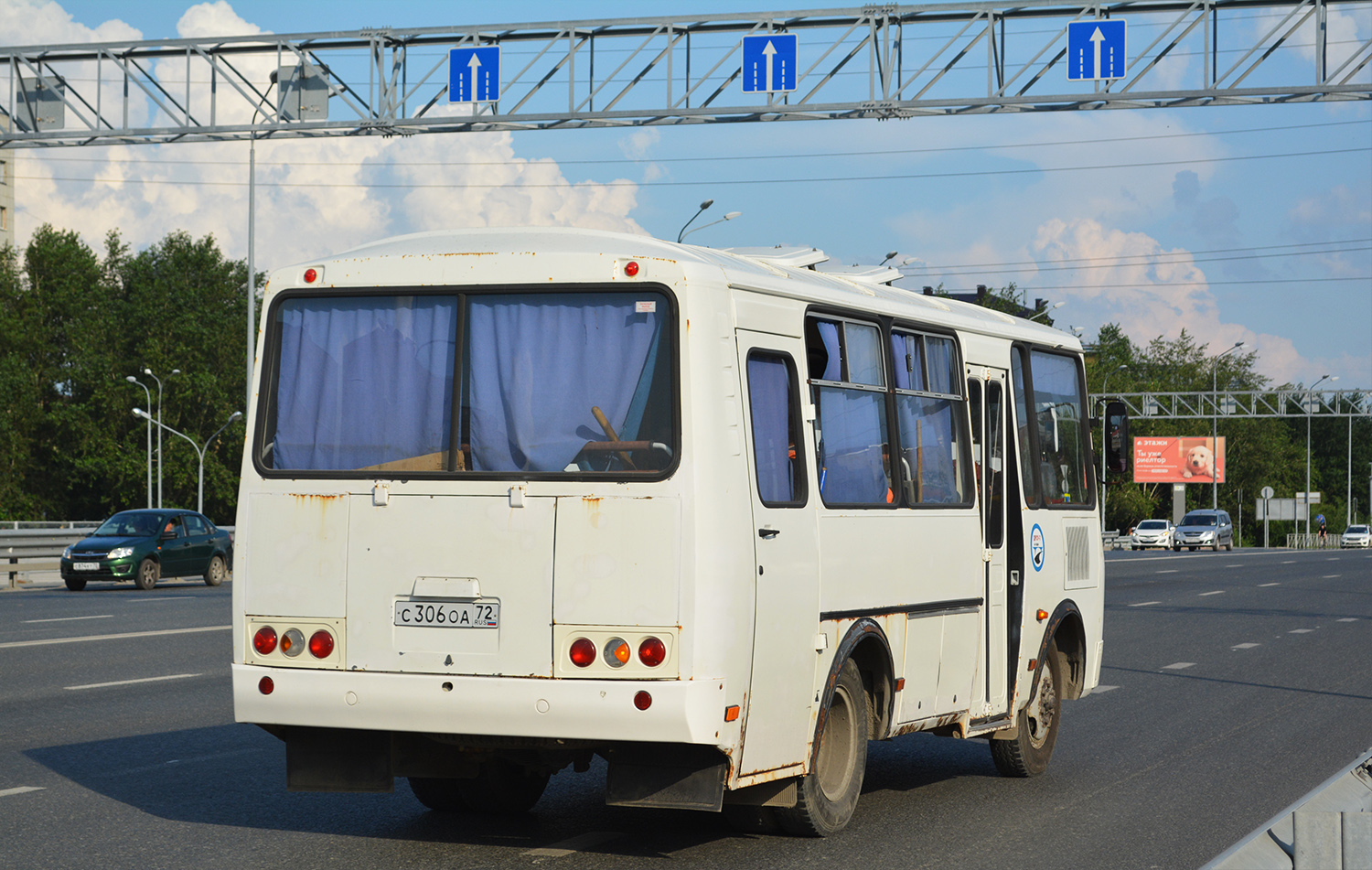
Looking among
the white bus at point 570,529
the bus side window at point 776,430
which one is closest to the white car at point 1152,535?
the white bus at point 570,529

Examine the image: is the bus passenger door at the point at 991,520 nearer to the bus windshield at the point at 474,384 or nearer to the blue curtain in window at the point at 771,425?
the blue curtain in window at the point at 771,425

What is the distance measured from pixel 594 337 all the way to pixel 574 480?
0.63 metres

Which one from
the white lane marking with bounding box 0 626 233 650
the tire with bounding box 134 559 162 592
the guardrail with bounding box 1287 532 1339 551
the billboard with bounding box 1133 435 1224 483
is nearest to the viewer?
the white lane marking with bounding box 0 626 233 650

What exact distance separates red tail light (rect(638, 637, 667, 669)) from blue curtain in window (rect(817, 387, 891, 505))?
4.67 feet

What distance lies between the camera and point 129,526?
108 feet

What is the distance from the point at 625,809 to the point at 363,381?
2751 millimetres

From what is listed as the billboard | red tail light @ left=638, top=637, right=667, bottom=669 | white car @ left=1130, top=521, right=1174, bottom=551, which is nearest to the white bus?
red tail light @ left=638, top=637, right=667, bottom=669

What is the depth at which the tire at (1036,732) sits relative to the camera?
403 inches

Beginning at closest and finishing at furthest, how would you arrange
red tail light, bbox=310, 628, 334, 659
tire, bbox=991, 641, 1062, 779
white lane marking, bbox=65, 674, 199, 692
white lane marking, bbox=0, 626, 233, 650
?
red tail light, bbox=310, 628, 334, 659 < tire, bbox=991, 641, 1062, 779 < white lane marking, bbox=65, 674, 199, 692 < white lane marking, bbox=0, 626, 233, 650

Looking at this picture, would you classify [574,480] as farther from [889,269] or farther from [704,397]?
[889,269]

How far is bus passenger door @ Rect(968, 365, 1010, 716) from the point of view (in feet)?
31.8

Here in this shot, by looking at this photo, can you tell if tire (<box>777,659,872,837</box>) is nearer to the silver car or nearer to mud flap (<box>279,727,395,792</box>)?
mud flap (<box>279,727,395,792</box>)

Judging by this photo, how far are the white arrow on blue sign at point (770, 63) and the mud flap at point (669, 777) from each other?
1944 centimetres

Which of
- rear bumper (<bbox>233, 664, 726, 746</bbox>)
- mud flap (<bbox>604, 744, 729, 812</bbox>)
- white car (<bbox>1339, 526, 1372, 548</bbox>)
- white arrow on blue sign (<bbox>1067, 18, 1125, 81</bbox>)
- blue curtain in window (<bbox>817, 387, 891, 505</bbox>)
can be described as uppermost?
white arrow on blue sign (<bbox>1067, 18, 1125, 81</bbox>)
